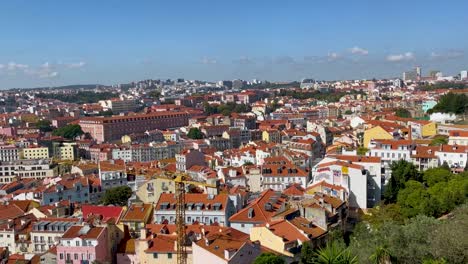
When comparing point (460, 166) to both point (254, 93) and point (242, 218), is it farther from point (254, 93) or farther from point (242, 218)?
point (254, 93)

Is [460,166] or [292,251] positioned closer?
[292,251]

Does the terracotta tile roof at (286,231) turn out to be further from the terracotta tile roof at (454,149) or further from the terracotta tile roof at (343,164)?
the terracotta tile roof at (454,149)

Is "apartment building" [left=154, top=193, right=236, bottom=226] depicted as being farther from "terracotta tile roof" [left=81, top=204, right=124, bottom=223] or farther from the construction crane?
"terracotta tile roof" [left=81, top=204, right=124, bottom=223]

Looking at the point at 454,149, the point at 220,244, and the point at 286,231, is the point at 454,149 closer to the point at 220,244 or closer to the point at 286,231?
the point at 286,231

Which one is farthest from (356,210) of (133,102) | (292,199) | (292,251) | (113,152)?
(133,102)

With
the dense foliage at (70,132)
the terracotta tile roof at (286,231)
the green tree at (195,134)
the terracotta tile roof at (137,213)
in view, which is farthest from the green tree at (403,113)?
the terracotta tile roof at (286,231)

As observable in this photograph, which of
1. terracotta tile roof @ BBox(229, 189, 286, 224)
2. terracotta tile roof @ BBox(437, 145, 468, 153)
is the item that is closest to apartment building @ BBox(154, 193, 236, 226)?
terracotta tile roof @ BBox(229, 189, 286, 224)
